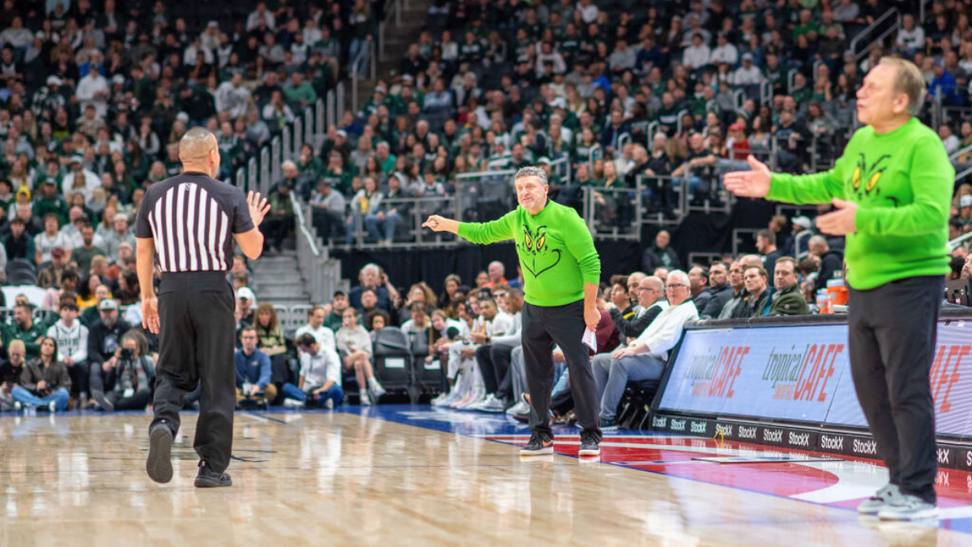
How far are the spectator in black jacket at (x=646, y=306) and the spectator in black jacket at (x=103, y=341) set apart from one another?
250 inches

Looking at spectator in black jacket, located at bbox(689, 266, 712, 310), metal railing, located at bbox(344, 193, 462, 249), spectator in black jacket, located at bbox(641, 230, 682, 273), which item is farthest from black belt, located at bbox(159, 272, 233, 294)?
metal railing, located at bbox(344, 193, 462, 249)

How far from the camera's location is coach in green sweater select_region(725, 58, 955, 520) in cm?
456

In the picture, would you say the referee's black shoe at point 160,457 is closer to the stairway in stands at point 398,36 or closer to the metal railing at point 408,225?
the metal railing at point 408,225

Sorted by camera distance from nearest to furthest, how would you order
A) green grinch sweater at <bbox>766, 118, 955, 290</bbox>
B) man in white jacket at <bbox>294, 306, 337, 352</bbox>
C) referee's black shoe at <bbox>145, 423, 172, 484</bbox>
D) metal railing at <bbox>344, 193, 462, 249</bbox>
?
green grinch sweater at <bbox>766, 118, 955, 290</bbox> → referee's black shoe at <bbox>145, 423, 172, 484</bbox> → man in white jacket at <bbox>294, 306, 337, 352</bbox> → metal railing at <bbox>344, 193, 462, 249</bbox>

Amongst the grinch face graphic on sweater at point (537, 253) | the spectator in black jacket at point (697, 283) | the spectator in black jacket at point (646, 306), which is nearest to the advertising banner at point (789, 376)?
the spectator in black jacket at point (646, 306)

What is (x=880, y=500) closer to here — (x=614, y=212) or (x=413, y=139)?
(x=614, y=212)

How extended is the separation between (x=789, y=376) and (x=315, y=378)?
6.98 m

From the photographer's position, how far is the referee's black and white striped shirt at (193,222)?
18.5 feet

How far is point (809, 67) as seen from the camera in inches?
760

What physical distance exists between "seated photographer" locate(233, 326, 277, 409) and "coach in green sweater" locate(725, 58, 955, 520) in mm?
9396

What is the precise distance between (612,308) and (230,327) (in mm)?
6107

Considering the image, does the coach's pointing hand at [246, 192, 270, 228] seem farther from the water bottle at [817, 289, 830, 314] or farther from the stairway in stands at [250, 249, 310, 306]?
the stairway in stands at [250, 249, 310, 306]

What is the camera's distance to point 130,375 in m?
13.2

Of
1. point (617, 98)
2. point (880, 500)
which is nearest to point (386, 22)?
point (617, 98)
